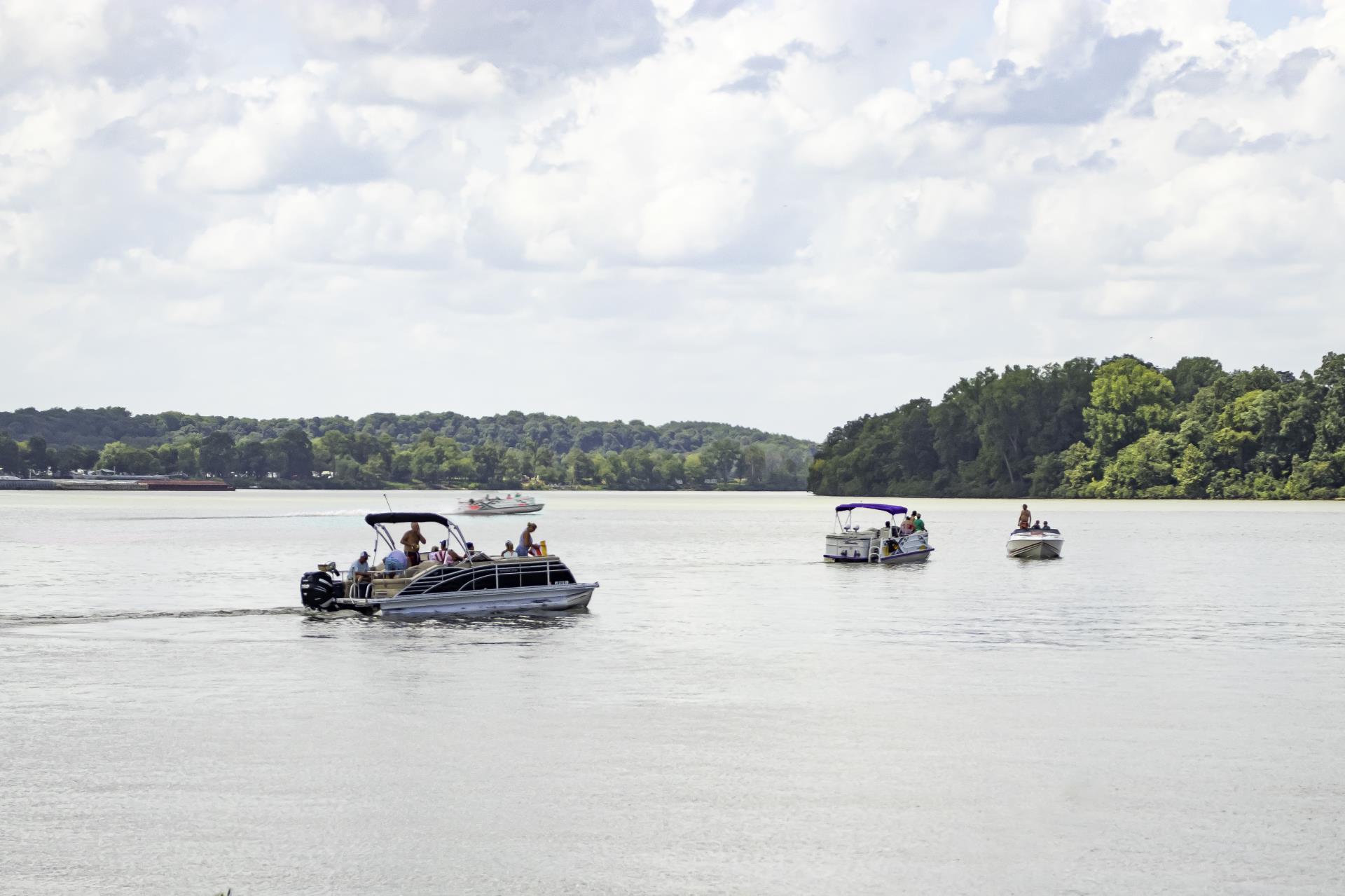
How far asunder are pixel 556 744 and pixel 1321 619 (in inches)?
1291

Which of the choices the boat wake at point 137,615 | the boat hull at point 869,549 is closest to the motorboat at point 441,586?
the boat wake at point 137,615

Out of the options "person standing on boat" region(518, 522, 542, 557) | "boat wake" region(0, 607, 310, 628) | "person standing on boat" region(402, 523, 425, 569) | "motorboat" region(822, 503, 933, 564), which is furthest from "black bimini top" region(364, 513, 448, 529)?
"motorboat" region(822, 503, 933, 564)

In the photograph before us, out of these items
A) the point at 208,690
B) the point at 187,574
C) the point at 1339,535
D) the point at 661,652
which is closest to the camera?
the point at 208,690

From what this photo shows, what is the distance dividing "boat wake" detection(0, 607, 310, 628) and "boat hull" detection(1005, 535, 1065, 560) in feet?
147

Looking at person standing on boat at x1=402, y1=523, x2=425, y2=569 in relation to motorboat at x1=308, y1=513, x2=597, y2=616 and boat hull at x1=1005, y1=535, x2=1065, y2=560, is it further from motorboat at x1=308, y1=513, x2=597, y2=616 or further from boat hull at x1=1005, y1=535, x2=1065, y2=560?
boat hull at x1=1005, y1=535, x2=1065, y2=560

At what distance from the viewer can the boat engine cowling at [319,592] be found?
164ft

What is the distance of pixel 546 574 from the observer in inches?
2071

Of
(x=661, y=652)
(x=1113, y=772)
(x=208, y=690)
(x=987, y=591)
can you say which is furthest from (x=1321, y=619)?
(x=208, y=690)

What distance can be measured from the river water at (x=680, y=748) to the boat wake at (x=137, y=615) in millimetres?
245

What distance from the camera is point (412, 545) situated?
52.8m

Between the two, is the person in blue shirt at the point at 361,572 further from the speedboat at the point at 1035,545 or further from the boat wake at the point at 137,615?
the speedboat at the point at 1035,545

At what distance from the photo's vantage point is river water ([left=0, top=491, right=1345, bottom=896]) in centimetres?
1831

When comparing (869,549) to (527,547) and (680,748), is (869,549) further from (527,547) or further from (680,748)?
(680,748)

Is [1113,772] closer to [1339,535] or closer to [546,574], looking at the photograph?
[546,574]
